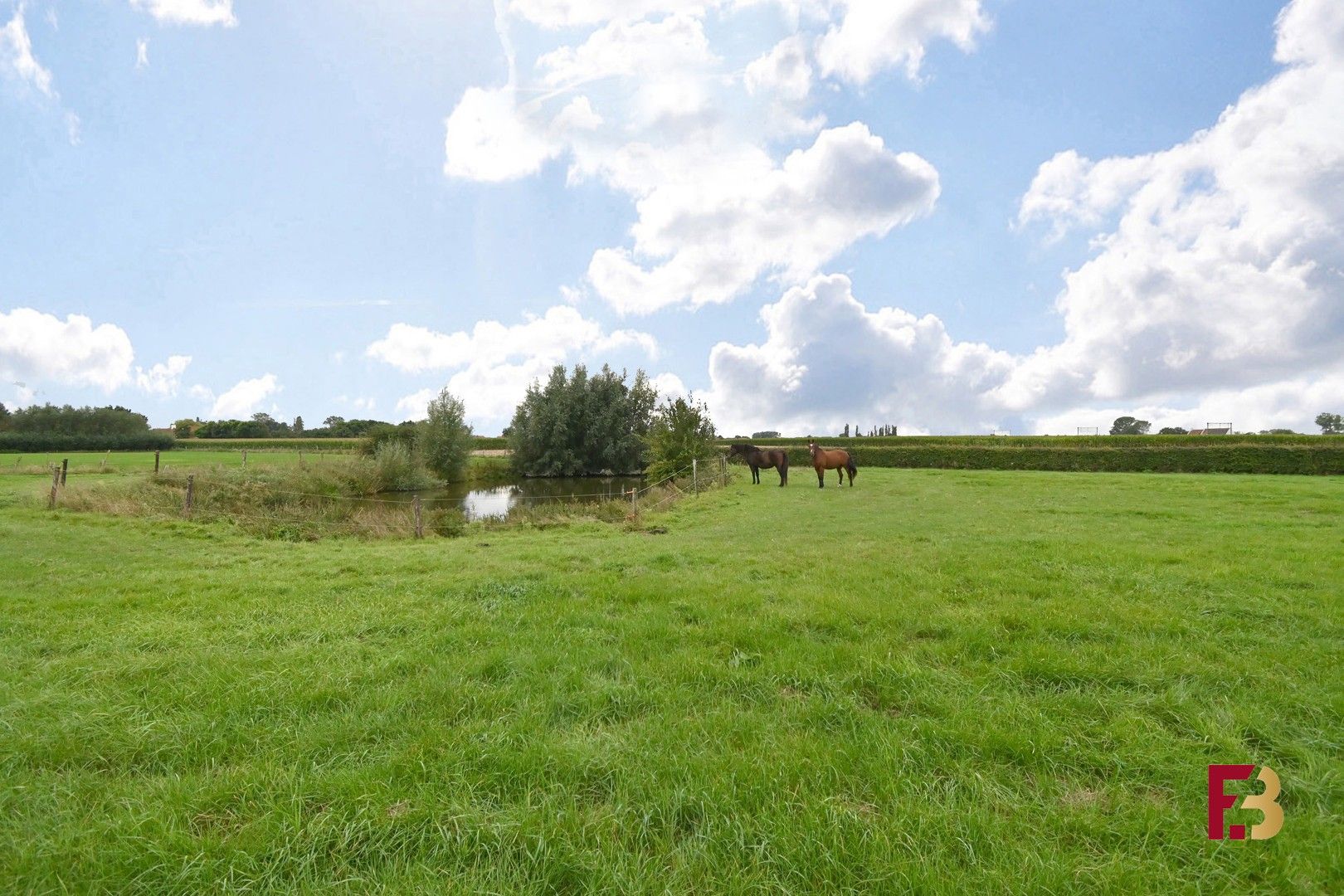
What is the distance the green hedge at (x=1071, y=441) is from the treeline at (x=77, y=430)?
60.2m

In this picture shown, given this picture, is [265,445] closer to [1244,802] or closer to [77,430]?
[77,430]

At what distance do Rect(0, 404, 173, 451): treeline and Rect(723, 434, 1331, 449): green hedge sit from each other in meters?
60.2

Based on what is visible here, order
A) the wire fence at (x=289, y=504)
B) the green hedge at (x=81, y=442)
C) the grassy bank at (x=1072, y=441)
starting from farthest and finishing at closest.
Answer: the green hedge at (x=81, y=442), the grassy bank at (x=1072, y=441), the wire fence at (x=289, y=504)

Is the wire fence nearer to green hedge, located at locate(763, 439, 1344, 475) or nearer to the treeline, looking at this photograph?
green hedge, located at locate(763, 439, 1344, 475)

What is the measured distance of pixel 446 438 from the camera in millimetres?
37656

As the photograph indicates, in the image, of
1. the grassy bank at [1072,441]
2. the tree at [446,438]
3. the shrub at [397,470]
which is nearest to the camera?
the grassy bank at [1072,441]

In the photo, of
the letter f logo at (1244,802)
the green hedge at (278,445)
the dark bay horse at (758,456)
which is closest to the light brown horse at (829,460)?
the dark bay horse at (758,456)

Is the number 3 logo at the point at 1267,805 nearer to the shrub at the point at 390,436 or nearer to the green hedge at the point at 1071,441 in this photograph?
the green hedge at the point at 1071,441

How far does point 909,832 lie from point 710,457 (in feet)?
77.2

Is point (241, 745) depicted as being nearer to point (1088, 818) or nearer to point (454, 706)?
point (454, 706)

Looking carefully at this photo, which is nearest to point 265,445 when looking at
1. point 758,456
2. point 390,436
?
point 390,436

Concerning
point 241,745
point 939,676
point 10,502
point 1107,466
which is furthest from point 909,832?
point 1107,466

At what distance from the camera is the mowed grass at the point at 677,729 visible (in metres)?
2.01

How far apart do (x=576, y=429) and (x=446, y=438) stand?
30.1ft
